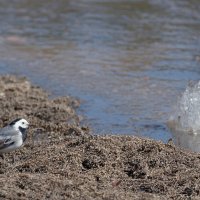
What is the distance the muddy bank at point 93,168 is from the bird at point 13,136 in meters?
0.10

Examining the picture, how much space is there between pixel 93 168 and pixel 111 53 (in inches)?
225

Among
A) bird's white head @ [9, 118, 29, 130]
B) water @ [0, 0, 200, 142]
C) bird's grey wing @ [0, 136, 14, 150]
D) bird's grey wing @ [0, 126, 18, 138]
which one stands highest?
bird's white head @ [9, 118, 29, 130]

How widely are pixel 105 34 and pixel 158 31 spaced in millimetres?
915

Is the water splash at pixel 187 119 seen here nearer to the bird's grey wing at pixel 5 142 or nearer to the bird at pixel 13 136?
the bird at pixel 13 136

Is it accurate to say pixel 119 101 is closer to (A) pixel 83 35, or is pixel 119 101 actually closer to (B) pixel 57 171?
(B) pixel 57 171

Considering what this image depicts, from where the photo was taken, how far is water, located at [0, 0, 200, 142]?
9484mm

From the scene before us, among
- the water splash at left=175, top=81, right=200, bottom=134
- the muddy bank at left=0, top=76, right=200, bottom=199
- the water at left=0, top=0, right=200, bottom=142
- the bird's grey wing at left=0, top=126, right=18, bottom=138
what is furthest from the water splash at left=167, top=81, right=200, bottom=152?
the bird's grey wing at left=0, top=126, right=18, bottom=138

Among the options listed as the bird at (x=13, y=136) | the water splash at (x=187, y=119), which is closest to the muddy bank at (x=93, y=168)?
the bird at (x=13, y=136)

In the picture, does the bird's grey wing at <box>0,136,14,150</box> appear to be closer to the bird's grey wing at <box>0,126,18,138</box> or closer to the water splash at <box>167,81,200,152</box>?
the bird's grey wing at <box>0,126,18,138</box>

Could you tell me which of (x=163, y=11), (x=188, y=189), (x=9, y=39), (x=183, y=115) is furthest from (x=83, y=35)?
(x=188, y=189)

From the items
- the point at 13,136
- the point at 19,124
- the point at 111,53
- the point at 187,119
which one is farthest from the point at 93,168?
the point at 111,53

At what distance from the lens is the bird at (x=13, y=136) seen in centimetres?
741

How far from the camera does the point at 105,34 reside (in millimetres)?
13820

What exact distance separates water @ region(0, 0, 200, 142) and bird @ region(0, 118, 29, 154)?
3.80 ft
